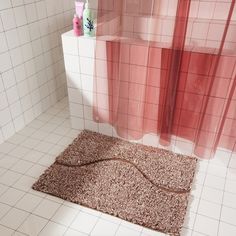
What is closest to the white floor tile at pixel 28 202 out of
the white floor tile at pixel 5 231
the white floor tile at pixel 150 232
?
the white floor tile at pixel 5 231

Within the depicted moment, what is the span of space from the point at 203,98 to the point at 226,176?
1.88ft

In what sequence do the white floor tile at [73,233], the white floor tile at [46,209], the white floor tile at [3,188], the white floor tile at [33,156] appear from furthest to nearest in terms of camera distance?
the white floor tile at [33,156] → the white floor tile at [3,188] → the white floor tile at [46,209] → the white floor tile at [73,233]

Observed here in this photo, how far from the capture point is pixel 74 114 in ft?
6.97

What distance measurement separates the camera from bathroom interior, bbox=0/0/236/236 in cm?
143

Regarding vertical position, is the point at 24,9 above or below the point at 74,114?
above

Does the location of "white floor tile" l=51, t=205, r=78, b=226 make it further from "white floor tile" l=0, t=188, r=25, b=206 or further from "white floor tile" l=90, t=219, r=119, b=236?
"white floor tile" l=0, t=188, r=25, b=206

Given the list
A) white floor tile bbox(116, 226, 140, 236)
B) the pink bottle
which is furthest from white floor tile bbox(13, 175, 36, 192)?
the pink bottle

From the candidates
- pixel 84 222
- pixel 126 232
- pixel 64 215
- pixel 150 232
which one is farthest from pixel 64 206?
pixel 150 232

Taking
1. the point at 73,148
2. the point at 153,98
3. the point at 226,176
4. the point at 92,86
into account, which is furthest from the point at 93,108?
the point at 226,176

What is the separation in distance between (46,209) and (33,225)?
0.37ft

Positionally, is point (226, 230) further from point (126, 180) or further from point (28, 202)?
point (28, 202)

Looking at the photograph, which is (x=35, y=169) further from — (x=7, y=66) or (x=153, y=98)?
(x=153, y=98)

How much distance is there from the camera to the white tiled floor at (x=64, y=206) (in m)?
1.40

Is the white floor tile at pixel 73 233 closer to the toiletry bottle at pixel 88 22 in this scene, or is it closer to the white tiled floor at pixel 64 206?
the white tiled floor at pixel 64 206
